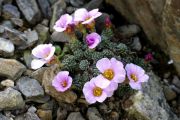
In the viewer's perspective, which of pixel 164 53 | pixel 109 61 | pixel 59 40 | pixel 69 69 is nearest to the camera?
pixel 109 61

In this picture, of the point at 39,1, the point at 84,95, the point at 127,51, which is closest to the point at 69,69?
the point at 84,95

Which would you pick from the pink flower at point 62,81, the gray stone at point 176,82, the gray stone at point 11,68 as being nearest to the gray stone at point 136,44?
the gray stone at point 176,82

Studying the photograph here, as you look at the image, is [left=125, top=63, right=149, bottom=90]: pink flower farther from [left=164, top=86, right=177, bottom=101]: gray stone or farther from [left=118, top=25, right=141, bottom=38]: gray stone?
[left=118, top=25, right=141, bottom=38]: gray stone

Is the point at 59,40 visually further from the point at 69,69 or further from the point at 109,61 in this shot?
the point at 109,61

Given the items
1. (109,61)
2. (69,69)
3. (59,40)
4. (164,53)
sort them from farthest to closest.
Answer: (164,53)
(59,40)
(69,69)
(109,61)

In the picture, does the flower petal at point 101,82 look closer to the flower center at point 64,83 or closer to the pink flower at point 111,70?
the pink flower at point 111,70

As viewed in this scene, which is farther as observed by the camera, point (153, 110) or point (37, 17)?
point (37, 17)

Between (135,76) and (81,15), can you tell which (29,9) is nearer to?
(81,15)
